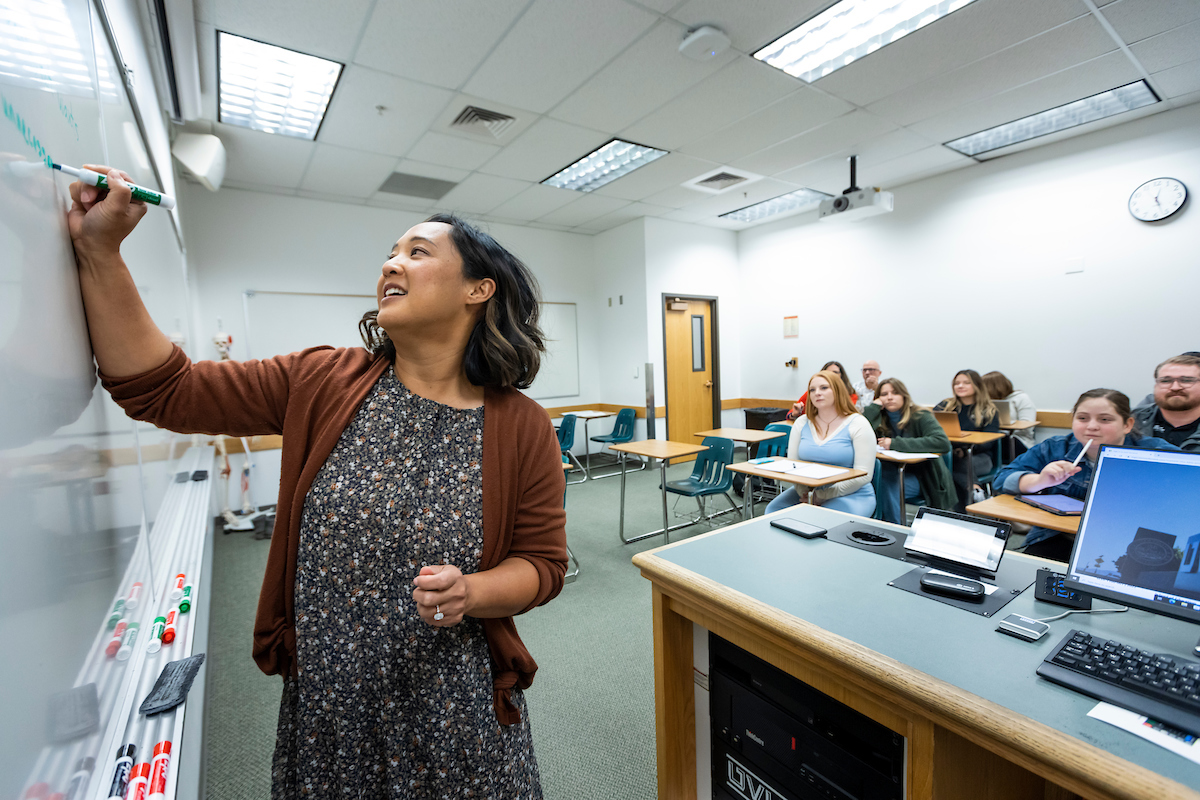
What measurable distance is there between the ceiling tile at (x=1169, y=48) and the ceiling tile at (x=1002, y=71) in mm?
204

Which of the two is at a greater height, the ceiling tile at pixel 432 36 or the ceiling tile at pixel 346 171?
the ceiling tile at pixel 346 171

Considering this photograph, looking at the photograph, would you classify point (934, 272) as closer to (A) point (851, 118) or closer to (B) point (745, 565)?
(A) point (851, 118)

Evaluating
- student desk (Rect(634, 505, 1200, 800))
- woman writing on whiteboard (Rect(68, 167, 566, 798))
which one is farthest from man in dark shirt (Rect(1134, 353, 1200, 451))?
woman writing on whiteboard (Rect(68, 167, 566, 798))

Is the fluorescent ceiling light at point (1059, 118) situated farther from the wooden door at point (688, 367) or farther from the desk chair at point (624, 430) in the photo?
the desk chair at point (624, 430)

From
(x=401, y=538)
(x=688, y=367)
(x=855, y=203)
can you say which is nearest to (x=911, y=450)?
(x=855, y=203)

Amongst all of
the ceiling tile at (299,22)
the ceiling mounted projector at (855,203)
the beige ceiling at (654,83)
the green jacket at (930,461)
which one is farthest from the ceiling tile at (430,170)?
the green jacket at (930,461)

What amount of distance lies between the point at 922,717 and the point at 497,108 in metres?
3.88

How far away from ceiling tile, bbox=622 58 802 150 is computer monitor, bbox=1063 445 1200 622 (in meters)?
3.02

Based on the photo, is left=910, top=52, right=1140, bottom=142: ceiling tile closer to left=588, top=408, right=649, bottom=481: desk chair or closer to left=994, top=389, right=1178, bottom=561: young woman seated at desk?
left=994, top=389, right=1178, bottom=561: young woman seated at desk

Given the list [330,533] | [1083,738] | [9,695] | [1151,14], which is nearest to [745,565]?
[1083,738]

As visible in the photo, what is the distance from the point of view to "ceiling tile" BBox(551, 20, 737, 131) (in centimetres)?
299

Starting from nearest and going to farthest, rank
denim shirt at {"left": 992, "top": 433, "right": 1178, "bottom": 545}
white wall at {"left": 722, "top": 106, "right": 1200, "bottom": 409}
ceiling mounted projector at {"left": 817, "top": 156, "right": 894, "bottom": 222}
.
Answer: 1. denim shirt at {"left": 992, "top": 433, "right": 1178, "bottom": 545}
2. white wall at {"left": 722, "top": 106, "right": 1200, "bottom": 409}
3. ceiling mounted projector at {"left": 817, "top": 156, "right": 894, "bottom": 222}

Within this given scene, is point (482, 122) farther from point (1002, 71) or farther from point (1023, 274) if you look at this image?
point (1023, 274)

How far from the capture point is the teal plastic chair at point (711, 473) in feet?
13.5
